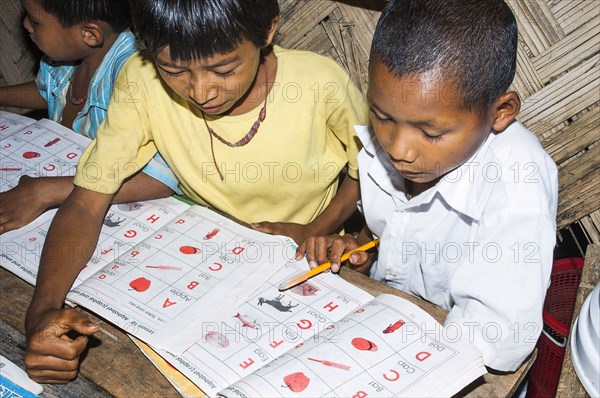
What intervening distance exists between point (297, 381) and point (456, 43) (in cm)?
48

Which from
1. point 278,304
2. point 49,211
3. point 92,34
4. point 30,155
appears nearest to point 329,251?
point 278,304

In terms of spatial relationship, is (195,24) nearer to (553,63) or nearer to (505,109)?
(505,109)

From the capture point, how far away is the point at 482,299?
0.95 meters

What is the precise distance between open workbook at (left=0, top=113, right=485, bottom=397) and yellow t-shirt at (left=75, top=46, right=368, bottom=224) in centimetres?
11

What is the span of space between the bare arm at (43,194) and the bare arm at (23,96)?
2.06ft

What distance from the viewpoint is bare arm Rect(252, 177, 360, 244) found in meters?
1.31

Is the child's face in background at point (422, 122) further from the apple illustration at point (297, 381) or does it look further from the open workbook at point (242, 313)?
the apple illustration at point (297, 381)

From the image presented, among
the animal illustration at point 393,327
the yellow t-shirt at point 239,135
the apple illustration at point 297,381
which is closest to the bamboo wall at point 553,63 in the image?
the yellow t-shirt at point 239,135

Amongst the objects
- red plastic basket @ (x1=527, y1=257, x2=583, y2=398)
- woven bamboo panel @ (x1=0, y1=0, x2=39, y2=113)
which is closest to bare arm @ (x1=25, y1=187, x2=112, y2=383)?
red plastic basket @ (x1=527, y1=257, x2=583, y2=398)

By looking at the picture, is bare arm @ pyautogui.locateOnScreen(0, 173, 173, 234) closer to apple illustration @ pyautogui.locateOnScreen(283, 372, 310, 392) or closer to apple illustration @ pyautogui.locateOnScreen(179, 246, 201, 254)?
apple illustration @ pyautogui.locateOnScreen(179, 246, 201, 254)

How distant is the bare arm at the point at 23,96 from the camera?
6.18ft

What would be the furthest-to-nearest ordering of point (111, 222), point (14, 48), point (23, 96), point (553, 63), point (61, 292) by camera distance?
point (14, 48) → point (23, 96) → point (553, 63) → point (111, 222) → point (61, 292)

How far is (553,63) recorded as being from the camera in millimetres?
1333

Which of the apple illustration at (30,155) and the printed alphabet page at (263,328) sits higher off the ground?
the apple illustration at (30,155)
